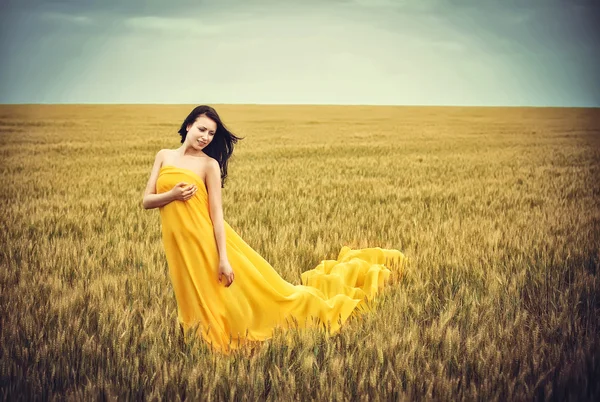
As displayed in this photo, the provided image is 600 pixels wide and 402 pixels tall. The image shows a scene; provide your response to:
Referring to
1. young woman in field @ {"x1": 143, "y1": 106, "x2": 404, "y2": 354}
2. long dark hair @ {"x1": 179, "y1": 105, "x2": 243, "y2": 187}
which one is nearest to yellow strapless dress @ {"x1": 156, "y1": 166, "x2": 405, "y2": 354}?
young woman in field @ {"x1": 143, "y1": 106, "x2": 404, "y2": 354}

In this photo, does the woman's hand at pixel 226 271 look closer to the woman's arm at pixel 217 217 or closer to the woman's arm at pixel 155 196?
the woman's arm at pixel 217 217

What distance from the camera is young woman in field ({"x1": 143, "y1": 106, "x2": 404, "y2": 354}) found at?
2.75 m

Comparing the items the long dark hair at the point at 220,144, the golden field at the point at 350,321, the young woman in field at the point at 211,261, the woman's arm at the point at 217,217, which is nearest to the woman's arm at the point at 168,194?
the young woman in field at the point at 211,261

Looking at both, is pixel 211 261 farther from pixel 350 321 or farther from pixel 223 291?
pixel 350 321

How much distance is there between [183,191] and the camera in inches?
104

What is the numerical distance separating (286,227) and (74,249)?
7.73 ft

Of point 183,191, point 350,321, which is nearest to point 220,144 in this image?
point 183,191

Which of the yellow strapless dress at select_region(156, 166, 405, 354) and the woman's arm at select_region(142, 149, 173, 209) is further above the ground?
the woman's arm at select_region(142, 149, 173, 209)

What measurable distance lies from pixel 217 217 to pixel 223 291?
475 millimetres

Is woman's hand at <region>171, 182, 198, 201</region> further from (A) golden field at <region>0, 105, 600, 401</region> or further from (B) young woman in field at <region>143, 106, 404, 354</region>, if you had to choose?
(A) golden field at <region>0, 105, 600, 401</region>

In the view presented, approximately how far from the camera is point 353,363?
2473 mm

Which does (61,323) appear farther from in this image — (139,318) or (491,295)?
(491,295)

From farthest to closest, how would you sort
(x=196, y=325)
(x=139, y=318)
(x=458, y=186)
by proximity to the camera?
1. (x=458, y=186)
2. (x=139, y=318)
3. (x=196, y=325)

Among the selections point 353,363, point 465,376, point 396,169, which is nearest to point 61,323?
point 353,363
